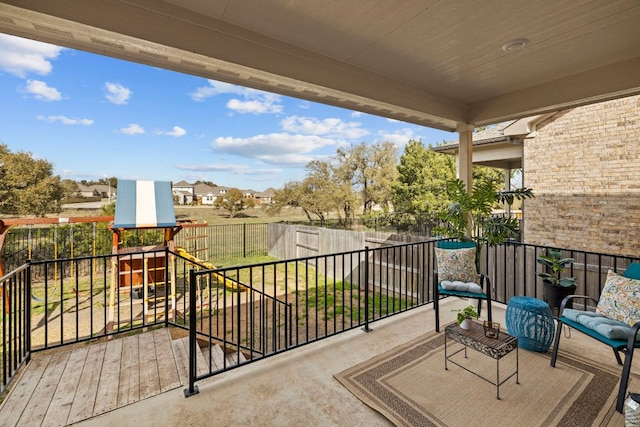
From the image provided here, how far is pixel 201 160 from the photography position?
21.6 m

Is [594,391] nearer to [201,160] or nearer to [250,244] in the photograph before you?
[250,244]

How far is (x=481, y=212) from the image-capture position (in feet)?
12.4

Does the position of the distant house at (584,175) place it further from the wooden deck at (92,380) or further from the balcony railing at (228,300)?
the wooden deck at (92,380)

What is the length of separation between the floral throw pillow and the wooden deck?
9.34ft

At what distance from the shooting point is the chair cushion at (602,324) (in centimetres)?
208

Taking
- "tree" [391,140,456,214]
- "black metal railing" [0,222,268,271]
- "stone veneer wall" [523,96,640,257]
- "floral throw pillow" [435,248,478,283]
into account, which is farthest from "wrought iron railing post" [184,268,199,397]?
"tree" [391,140,456,214]

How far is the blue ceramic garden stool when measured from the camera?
2.69m

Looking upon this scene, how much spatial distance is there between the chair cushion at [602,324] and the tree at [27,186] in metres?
12.4

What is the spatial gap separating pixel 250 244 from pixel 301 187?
11.4 ft

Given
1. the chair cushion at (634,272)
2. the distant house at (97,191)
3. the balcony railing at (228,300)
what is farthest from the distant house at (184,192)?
the chair cushion at (634,272)

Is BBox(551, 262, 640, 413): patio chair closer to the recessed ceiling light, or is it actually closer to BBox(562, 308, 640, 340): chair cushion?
BBox(562, 308, 640, 340): chair cushion

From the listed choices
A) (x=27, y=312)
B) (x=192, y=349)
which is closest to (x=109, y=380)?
(x=192, y=349)

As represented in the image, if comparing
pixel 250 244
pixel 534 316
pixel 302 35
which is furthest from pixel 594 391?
pixel 250 244

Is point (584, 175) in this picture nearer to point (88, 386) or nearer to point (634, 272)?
point (634, 272)
